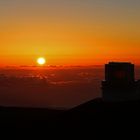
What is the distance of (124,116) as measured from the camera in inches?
1116

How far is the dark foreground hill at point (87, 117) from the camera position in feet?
91.9

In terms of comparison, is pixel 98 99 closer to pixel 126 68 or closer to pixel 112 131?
pixel 126 68

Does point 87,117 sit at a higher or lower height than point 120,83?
lower

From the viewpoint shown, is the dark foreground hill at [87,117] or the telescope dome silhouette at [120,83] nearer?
the dark foreground hill at [87,117]

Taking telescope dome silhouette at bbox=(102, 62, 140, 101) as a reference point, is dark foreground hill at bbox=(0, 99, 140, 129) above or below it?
below

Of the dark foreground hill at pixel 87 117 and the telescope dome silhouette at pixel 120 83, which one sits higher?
the telescope dome silhouette at pixel 120 83

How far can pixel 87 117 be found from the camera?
29750 mm

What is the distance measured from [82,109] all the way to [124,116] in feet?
16.5

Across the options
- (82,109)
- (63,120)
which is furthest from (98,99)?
(63,120)

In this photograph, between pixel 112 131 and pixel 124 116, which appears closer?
pixel 112 131

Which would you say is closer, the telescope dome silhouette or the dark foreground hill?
the dark foreground hill

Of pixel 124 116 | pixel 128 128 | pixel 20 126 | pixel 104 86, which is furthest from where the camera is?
pixel 104 86

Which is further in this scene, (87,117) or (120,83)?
(120,83)

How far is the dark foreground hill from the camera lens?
2800 cm
